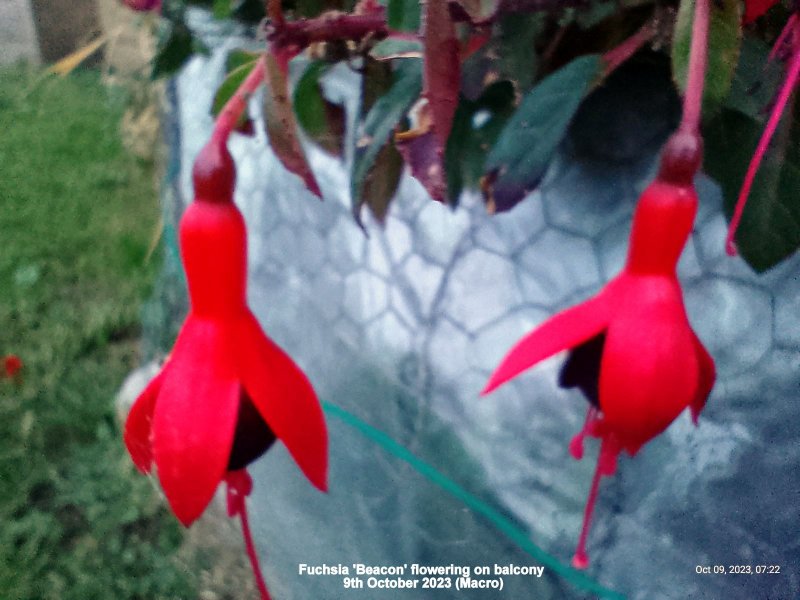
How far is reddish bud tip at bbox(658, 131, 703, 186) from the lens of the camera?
205mm

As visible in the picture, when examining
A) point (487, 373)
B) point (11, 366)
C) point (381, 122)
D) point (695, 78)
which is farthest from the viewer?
point (11, 366)

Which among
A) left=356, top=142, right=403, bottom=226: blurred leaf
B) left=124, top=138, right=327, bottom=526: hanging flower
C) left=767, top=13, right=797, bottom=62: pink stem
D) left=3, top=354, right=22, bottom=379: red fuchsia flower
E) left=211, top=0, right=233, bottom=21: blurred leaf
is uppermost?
left=767, top=13, right=797, bottom=62: pink stem

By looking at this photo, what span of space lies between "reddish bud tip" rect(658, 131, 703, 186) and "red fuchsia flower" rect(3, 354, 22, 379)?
3.89 feet

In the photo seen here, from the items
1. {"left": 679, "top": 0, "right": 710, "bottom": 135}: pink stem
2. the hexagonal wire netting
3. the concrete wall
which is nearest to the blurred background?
the hexagonal wire netting

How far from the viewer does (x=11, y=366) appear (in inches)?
46.1

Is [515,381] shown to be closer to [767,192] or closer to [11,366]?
[767,192]

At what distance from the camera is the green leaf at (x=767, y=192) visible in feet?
0.91

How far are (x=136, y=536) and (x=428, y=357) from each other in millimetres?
673

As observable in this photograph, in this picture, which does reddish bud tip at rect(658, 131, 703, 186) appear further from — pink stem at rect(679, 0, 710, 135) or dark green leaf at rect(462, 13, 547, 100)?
dark green leaf at rect(462, 13, 547, 100)

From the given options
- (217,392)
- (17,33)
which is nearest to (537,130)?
(217,392)

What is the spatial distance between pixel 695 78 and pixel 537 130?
0.27 feet

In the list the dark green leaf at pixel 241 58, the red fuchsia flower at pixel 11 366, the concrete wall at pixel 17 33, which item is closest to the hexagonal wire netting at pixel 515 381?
the dark green leaf at pixel 241 58

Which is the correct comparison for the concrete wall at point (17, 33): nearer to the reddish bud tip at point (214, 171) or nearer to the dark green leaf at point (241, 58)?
the dark green leaf at point (241, 58)

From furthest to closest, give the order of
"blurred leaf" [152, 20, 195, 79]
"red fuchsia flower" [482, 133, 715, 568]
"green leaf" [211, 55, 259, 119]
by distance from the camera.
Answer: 1. "blurred leaf" [152, 20, 195, 79]
2. "green leaf" [211, 55, 259, 119]
3. "red fuchsia flower" [482, 133, 715, 568]
